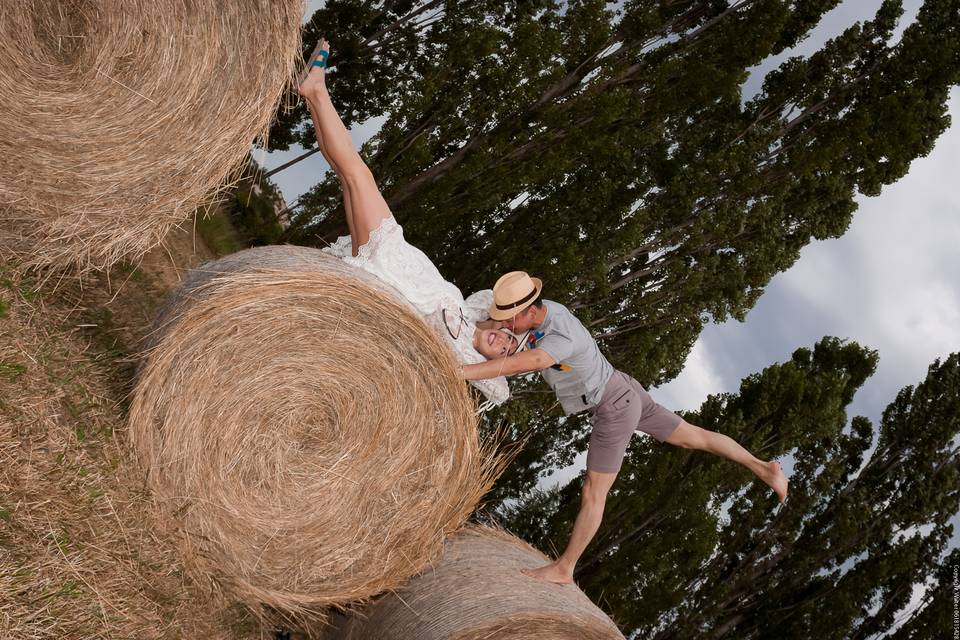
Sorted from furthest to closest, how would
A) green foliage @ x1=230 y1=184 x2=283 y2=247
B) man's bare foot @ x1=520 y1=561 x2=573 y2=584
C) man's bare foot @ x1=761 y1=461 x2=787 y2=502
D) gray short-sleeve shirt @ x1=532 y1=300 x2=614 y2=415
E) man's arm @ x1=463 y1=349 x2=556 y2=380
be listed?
1. green foliage @ x1=230 y1=184 x2=283 y2=247
2. man's bare foot @ x1=761 y1=461 x2=787 y2=502
3. man's bare foot @ x1=520 y1=561 x2=573 y2=584
4. gray short-sleeve shirt @ x1=532 y1=300 x2=614 y2=415
5. man's arm @ x1=463 y1=349 x2=556 y2=380

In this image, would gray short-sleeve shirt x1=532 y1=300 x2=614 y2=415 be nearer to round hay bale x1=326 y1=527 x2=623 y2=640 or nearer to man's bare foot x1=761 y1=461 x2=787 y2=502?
round hay bale x1=326 y1=527 x2=623 y2=640

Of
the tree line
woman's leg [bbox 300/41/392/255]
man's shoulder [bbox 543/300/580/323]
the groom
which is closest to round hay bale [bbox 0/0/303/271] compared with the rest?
woman's leg [bbox 300/41/392/255]

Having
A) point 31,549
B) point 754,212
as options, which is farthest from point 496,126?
point 31,549

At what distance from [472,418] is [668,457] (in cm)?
664

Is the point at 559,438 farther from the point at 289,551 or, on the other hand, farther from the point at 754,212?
the point at 289,551

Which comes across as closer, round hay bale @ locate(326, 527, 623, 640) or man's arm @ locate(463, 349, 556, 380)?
round hay bale @ locate(326, 527, 623, 640)

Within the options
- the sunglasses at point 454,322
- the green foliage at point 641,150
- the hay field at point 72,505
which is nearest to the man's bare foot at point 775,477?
the sunglasses at point 454,322

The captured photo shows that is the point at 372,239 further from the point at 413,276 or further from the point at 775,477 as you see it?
the point at 775,477

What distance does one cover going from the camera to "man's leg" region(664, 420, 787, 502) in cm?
564

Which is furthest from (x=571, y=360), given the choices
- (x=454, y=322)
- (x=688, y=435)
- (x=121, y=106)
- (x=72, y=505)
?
(x=121, y=106)

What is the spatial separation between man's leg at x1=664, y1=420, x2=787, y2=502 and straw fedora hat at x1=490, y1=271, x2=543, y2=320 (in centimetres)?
147

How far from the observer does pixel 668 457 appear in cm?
1095

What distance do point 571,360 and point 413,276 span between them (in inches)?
39.0

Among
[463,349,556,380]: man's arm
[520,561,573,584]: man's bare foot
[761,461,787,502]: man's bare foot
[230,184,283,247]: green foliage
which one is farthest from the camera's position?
[230,184,283,247]: green foliage
